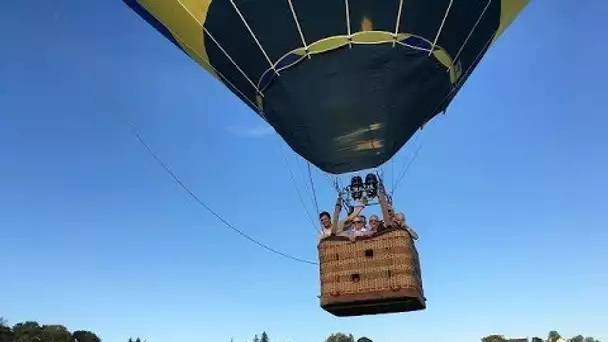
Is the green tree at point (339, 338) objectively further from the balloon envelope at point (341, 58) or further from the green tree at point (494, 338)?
the balloon envelope at point (341, 58)

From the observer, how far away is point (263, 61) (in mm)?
5621

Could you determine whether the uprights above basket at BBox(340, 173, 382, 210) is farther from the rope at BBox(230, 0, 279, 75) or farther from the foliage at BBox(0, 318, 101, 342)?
the foliage at BBox(0, 318, 101, 342)

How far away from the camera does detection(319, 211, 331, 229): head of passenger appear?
530cm

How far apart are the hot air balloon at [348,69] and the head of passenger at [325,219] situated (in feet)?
0.70

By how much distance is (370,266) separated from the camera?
496 cm

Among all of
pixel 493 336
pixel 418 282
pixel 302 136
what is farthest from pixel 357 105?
pixel 493 336

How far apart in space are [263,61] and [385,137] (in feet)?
4.36

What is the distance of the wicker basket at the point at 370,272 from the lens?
16.0ft

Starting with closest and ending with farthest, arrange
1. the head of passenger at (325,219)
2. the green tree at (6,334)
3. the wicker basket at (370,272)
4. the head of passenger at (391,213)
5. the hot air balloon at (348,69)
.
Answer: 1. the wicker basket at (370,272)
2. the hot air balloon at (348,69)
3. the head of passenger at (391,213)
4. the head of passenger at (325,219)
5. the green tree at (6,334)

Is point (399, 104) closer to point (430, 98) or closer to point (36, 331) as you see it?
point (430, 98)

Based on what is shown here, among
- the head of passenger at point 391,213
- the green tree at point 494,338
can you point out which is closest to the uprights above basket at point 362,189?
the head of passenger at point 391,213

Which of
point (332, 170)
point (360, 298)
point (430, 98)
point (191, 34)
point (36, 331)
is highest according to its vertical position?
point (36, 331)

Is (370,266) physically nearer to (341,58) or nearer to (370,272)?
(370,272)

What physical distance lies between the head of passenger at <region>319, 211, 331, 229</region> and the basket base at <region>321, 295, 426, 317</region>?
2.16 feet
